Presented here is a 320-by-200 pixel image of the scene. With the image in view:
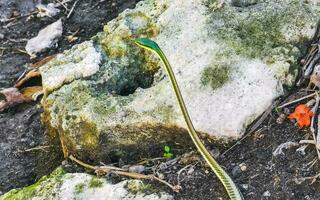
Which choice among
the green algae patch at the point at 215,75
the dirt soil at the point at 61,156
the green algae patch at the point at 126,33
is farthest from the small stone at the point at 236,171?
the green algae patch at the point at 126,33

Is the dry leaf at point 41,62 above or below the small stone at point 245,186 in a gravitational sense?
below

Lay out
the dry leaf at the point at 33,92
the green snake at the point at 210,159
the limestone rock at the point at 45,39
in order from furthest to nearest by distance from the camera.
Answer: the limestone rock at the point at 45,39 → the dry leaf at the point at 33,92 → the green snake at the point at 210,159

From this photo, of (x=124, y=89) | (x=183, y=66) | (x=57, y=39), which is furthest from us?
(x=57, y=39)

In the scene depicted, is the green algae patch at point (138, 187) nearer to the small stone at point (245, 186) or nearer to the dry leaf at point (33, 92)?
the small stone at point (245, 186)

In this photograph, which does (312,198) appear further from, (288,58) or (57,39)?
(57,39)

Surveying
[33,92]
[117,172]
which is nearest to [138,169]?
[117,172]

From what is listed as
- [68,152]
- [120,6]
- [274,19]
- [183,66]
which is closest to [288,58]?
[274,19]

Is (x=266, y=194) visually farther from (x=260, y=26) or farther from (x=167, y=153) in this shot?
(x=260, y=26)
